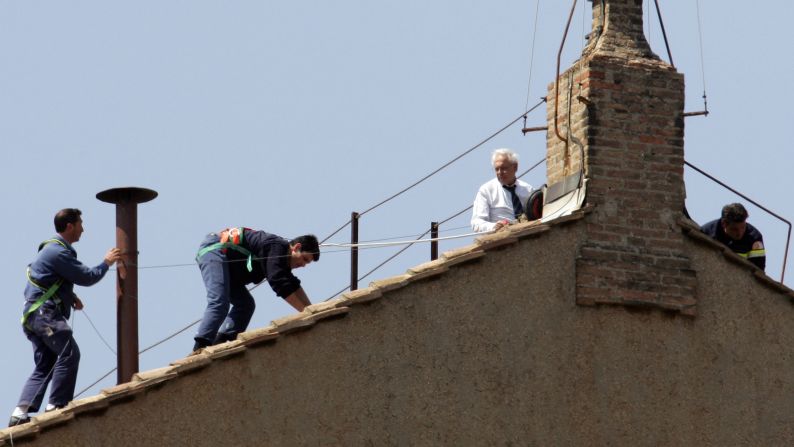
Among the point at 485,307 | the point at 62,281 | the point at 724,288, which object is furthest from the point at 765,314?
the point at 62,281

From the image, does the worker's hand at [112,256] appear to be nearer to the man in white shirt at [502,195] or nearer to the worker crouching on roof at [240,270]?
the worker crouching on roof at [240,270]

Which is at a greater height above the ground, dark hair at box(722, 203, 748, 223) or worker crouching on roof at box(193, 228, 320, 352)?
dark hair at box(722, 203, 748, 223)

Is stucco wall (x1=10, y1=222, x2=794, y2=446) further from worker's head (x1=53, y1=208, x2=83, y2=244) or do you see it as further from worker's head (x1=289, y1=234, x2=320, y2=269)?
worker's head (x1=53, y1=208, x2=83, y2=244)

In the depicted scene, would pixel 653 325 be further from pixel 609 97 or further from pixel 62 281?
pixel 62 281

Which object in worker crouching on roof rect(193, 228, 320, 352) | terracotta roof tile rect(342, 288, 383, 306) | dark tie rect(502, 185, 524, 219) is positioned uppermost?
dark tie rect(502, 185, 524, 219)

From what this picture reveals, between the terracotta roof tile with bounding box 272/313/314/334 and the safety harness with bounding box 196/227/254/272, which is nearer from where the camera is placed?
the terracotta roof tile with bounding box 272/313/314/334

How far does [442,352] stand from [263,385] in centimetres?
137

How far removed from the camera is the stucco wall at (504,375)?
469 inches

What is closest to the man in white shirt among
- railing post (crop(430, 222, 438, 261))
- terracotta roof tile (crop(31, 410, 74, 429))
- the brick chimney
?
the brick chimney

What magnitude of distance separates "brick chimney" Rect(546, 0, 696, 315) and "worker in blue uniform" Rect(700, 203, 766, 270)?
3.50ft

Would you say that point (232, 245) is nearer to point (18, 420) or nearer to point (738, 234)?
point (18, 420)

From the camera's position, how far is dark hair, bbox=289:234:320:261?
44.9 feet

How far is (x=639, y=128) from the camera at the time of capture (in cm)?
1371

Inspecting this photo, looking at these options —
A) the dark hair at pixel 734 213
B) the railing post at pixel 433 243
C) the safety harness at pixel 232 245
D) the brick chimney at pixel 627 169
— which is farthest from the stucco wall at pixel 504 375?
the railing post at pixel 433 243
